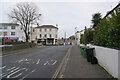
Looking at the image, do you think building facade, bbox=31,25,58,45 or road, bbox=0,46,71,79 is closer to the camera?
road, bbox=0,46,71,79

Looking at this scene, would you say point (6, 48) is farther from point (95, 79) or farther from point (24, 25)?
point (95, 79)

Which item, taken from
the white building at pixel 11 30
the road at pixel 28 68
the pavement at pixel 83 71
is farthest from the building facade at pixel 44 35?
the pavement at pixel 83 71

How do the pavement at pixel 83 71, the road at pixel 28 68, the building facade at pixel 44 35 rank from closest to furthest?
1. the pavement at pixel 83 71
2. the road at pixel 28 68
3. the building facade at pixel 44 35

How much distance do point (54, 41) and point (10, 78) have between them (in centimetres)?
5754

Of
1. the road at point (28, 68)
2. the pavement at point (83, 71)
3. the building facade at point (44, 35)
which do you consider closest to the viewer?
the pavement at point (83, 71)

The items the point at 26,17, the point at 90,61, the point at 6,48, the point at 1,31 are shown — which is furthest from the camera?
the point at 1,31

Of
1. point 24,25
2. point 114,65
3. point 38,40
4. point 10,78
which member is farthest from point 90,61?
point 38,40

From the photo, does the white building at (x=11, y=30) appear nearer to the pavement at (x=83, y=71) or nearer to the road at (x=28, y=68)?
the road at (x=28, y=68)

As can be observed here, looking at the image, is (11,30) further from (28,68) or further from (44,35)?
(28,68)

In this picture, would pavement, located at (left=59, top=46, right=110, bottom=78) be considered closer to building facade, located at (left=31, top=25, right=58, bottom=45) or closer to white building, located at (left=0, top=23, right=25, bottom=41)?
white building, located at (left=0, top=23, right=25, bottom=41)

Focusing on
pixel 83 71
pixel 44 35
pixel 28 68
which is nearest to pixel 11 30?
pixel 44 35

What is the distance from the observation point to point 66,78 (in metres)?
5.96

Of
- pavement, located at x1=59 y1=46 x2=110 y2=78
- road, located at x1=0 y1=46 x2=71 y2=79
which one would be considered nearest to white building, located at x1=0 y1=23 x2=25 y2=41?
road, located at x1=0 y1=46 x2=71 y2=79

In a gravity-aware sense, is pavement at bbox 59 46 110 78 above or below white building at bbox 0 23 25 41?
below
